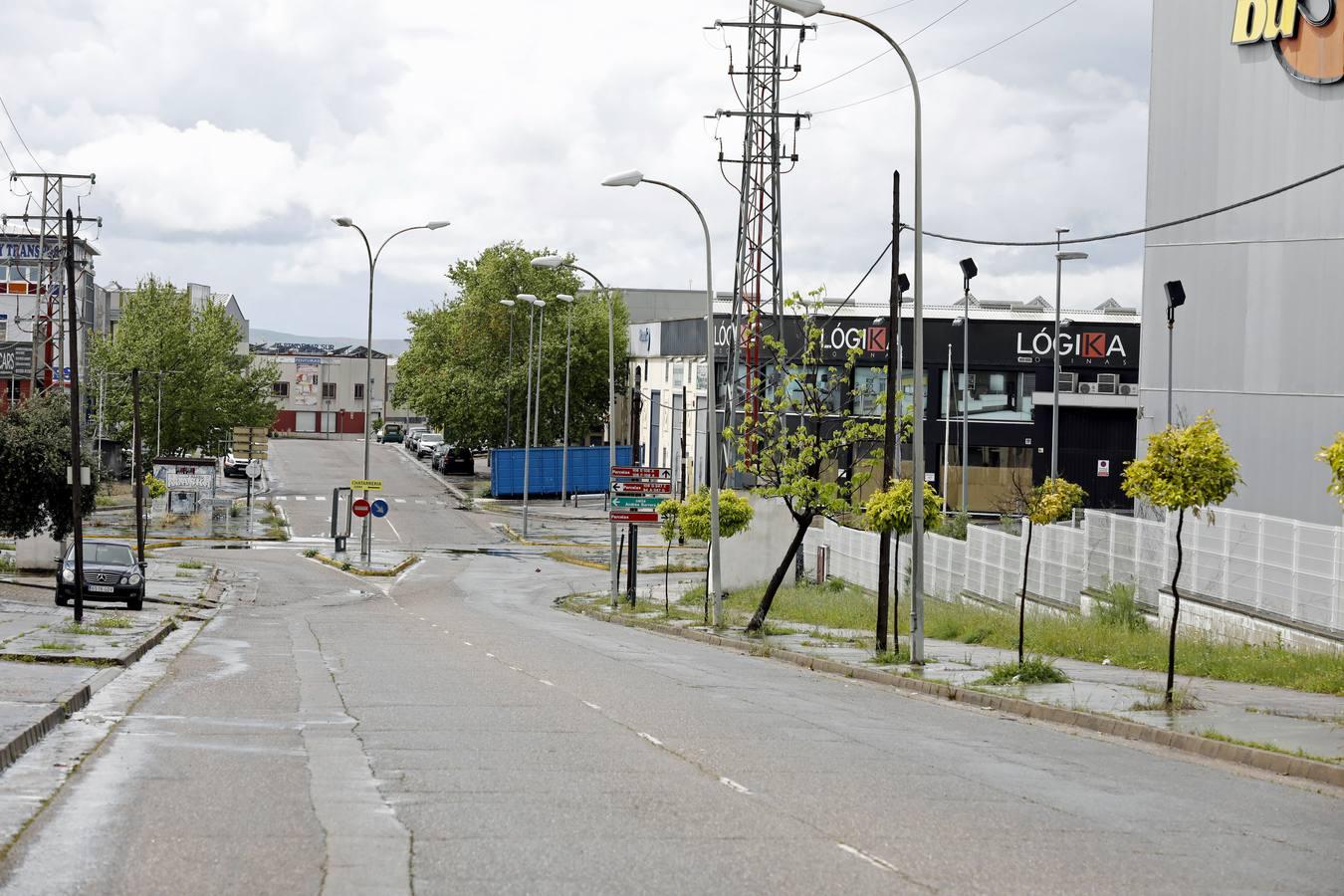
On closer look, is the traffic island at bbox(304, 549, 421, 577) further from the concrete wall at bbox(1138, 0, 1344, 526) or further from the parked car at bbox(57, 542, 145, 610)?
the concrete wall at bbox(1138, 0, 1344, 526)

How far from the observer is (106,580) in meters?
34.4

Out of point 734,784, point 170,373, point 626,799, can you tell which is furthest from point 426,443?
point 626,799

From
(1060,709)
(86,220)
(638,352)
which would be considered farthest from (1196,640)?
(638,352)

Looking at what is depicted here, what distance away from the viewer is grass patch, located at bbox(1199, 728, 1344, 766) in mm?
13391

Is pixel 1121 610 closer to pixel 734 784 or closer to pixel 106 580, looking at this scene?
pixel 734 784

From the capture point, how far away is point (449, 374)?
101500mm

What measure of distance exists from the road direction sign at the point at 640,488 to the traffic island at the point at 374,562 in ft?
47.8

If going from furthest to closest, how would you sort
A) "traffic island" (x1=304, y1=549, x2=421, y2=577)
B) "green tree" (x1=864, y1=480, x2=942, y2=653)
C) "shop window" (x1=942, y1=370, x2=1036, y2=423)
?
1. "shop window" (x1=942, y1=370, x2=1036, y2=423)
2. "traffic island" (x1=304, y1=549, x2=421, y2=577)
3. "green tree" (x1=864, y1=480, x2=942, y2=653)

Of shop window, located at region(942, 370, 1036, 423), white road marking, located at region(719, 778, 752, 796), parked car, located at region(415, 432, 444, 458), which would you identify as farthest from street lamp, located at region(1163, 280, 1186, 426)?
parked car, located at region(415, 432, 444, 458)

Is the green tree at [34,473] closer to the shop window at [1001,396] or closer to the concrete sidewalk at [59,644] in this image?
the concrete sidewalk at [59,644]

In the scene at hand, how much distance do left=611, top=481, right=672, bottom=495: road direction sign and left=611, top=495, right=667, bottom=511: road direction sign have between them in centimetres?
14

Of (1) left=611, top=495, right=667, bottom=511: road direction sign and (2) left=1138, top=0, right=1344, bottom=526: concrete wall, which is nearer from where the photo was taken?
(2) left=1138, top=0, right=1344, bottom=526: concrete wall

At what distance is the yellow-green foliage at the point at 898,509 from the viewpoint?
2561 centimetres

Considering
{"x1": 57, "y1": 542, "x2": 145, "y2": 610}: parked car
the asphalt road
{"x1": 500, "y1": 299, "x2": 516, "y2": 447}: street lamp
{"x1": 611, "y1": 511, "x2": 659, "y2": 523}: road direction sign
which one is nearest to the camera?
the asphalt road
